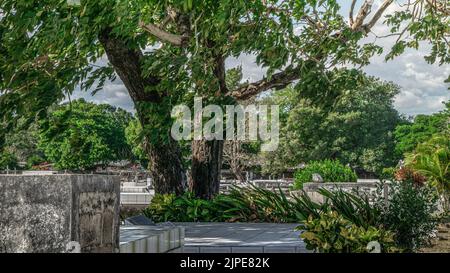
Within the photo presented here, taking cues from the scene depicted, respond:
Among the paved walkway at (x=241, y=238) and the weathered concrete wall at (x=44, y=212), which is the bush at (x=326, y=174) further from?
the weathered concrete wall at (x=44, y=212)

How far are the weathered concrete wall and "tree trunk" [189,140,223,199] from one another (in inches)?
357

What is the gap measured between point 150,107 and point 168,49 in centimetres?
147

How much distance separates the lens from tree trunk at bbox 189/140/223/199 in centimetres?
1426

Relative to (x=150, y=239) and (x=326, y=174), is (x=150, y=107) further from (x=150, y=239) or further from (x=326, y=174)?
(x=326, y=174)

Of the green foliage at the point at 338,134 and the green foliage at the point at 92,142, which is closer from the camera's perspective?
the green foliage at the point at 338,134

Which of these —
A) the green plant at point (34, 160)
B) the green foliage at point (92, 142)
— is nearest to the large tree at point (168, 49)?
the green foliage at point (92, 142)

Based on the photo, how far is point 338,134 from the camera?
168 ft

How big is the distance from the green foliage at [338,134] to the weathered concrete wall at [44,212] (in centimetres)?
4263

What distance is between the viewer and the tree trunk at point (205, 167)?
14258 mm

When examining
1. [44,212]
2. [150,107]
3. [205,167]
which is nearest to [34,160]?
[205,167]
